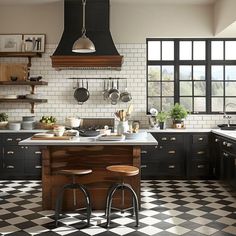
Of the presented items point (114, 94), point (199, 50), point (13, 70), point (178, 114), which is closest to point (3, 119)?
point (13, 70)

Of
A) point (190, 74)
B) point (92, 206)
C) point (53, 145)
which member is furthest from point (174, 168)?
point (53, 145)

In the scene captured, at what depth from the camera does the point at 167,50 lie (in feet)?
25.6

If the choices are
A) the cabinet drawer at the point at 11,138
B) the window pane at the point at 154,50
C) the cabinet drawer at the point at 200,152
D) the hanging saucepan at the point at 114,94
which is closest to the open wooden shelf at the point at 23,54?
the cabinet drawer at the point at 11,138

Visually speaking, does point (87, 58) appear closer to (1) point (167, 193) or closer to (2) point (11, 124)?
(2) point (11, 124)

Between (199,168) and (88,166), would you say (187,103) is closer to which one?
(199,168)

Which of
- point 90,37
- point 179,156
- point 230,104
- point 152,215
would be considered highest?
point 90,37

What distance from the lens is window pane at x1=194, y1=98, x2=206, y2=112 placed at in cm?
784

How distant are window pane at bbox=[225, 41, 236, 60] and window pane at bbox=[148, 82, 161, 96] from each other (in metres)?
1.46

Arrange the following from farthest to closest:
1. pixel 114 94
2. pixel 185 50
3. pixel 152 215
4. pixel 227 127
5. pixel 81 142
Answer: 1. pixel 185 50
2. pixel 114 94
3. pixel 227 127
4. pixel 152 215
5. pixel 81 142

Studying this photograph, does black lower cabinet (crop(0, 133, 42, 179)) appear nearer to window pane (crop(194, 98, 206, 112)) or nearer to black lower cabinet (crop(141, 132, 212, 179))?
black lower cabinet (crop(141, 132, 212, 179))

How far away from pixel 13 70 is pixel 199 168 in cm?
399

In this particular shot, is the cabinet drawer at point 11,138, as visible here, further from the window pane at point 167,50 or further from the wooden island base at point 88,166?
the window pane at point 167,50

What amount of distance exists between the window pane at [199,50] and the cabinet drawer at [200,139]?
5.47 ft

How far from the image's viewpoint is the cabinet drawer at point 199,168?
279 inches
